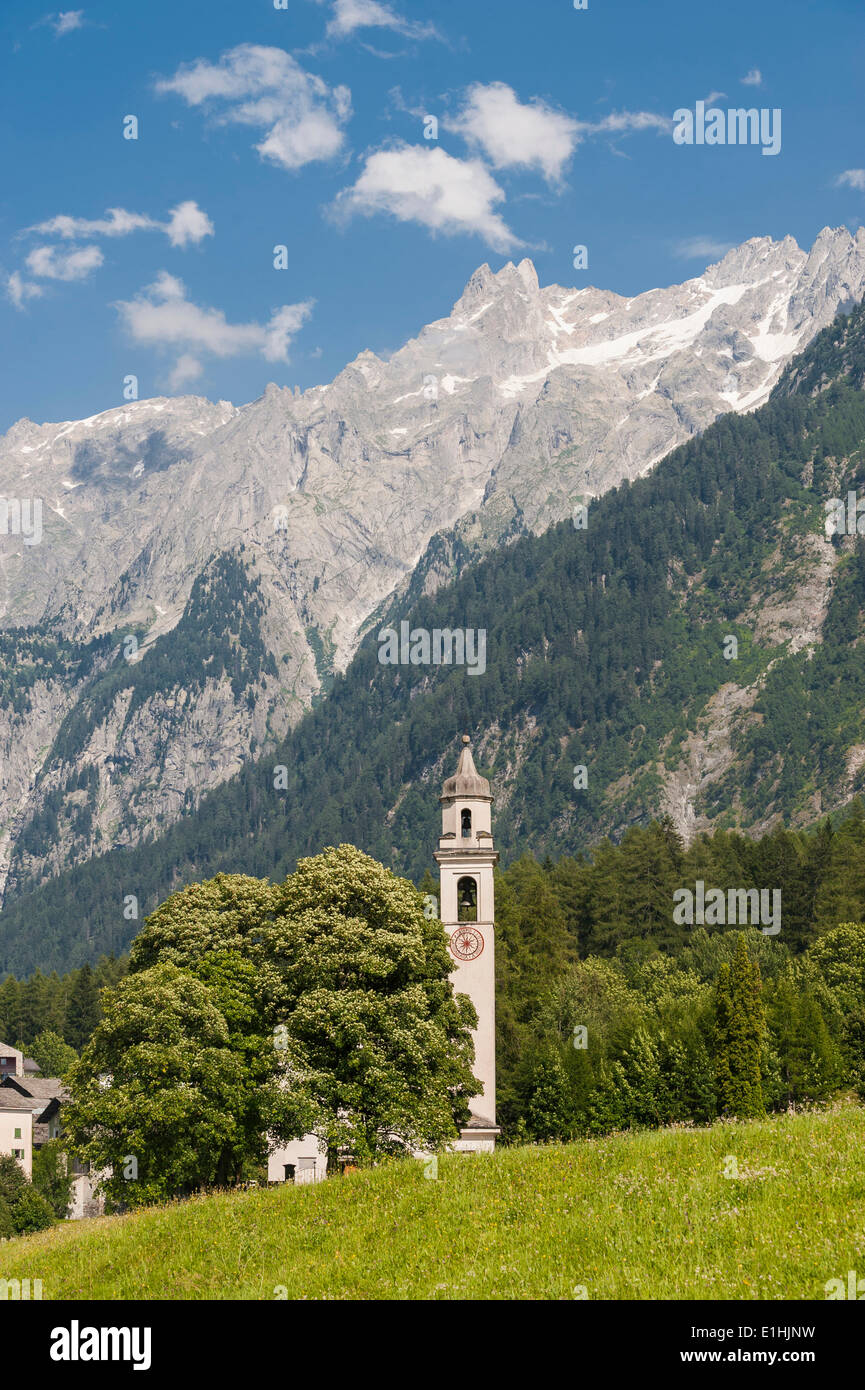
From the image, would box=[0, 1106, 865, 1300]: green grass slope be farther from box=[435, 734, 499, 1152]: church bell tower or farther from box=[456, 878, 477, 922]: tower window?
box=[456, 878, 477, 922]: tower window

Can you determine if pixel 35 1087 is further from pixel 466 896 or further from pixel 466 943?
pixel 466 943

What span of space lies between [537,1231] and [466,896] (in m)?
46.0

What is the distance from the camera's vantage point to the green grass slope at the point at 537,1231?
77.0 ft

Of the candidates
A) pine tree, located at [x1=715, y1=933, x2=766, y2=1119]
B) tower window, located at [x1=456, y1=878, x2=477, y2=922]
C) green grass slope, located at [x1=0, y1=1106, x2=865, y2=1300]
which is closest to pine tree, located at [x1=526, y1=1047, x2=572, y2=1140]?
pine tree, located at [x1=715, y1=933, x2=766, y2=1119]

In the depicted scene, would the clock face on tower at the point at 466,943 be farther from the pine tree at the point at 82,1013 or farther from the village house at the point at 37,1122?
the pine tree at the point at 82,1013

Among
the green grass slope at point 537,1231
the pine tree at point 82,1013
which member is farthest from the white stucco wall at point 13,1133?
the green grass slope at point 537,1231

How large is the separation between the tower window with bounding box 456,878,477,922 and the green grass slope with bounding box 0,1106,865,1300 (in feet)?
117

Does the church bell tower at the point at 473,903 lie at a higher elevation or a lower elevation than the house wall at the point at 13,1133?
higher

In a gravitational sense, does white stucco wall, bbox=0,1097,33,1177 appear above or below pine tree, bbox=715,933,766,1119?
below

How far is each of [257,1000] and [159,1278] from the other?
94.6 ft

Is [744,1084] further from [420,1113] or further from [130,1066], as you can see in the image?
[130,1066]

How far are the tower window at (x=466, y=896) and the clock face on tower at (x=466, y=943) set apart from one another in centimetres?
137

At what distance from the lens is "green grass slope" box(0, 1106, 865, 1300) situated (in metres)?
23.5
